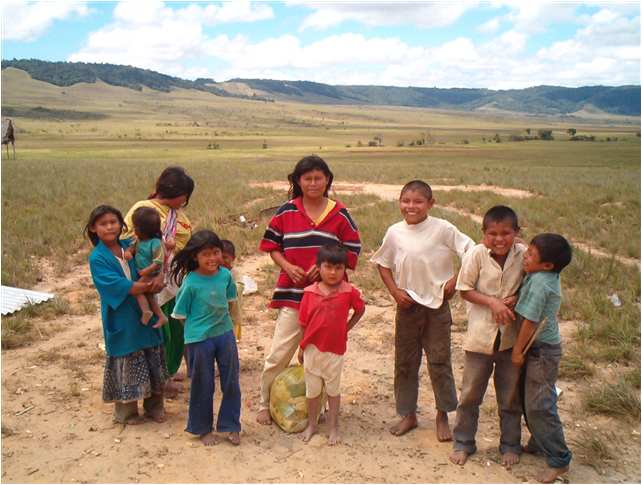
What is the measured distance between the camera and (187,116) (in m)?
105

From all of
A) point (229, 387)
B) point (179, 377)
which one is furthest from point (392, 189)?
point (229, 387)

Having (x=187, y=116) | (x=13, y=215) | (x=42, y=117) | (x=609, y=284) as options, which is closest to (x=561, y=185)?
(x=609, y=284)

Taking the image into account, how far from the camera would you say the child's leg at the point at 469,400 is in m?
3.42

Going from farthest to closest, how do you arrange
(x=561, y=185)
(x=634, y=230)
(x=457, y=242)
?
(x=561, y=185) < (x=634, y=230) < (x=457, y=242)

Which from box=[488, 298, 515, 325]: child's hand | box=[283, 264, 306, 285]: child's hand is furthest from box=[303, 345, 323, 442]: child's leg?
box=[488, 298, 515, 325]: child's hand

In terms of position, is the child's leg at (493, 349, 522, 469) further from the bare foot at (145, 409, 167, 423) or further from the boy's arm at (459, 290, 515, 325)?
the bare foot at (145, 409, 167, 423)

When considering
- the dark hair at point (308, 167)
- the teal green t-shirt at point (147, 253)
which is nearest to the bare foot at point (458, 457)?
the dark hair at point (308, 167)

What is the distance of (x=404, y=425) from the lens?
3904 millimetres

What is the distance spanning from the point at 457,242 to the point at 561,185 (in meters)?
16.2

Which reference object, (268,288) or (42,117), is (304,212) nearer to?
(268,288)

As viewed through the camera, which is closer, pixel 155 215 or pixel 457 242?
pixel 457 242

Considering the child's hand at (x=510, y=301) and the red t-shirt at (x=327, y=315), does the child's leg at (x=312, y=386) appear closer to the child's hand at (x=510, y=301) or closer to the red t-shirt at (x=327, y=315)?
the red t-shirt at (x=327, y=315)

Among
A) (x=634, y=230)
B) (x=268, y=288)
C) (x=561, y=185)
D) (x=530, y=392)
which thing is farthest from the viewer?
(x=561, y=185)

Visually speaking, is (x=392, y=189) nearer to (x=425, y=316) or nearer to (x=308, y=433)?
(x=425, y=316)
